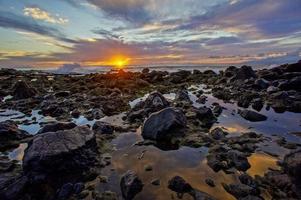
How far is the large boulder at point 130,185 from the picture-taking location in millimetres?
6663

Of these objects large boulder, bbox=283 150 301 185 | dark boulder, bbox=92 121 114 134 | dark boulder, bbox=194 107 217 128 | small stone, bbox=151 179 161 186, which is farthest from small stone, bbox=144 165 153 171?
dark boulder, bbox=194 107 217 128

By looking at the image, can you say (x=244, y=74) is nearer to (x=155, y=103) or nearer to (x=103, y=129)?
(x=155, y=103)

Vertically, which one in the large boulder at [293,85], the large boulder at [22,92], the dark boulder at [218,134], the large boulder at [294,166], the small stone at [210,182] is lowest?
the large boulder at [22,92]

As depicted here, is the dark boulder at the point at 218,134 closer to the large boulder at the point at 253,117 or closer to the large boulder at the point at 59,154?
the large boulder at the point at 253,117

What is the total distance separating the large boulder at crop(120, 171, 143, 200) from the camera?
666cm

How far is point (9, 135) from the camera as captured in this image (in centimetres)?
1078

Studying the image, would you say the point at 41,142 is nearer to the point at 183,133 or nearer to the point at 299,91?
the point at 183,133

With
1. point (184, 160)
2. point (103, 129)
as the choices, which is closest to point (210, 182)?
point (184, 160)

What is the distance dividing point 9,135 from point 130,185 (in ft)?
21.2

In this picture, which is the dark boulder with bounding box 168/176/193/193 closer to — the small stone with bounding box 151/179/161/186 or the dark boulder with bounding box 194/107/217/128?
the small stone with bounding box 151/179/161/186

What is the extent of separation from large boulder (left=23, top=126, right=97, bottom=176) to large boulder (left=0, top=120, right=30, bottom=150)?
10.1 ft

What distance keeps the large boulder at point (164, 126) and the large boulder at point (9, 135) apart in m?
4.90

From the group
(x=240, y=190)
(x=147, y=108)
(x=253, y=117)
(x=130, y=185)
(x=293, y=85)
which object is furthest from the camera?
(x=293, y=85)

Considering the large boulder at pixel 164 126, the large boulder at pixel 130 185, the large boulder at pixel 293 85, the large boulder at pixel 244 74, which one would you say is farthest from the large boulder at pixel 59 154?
the large boulder at pixel 244 74
